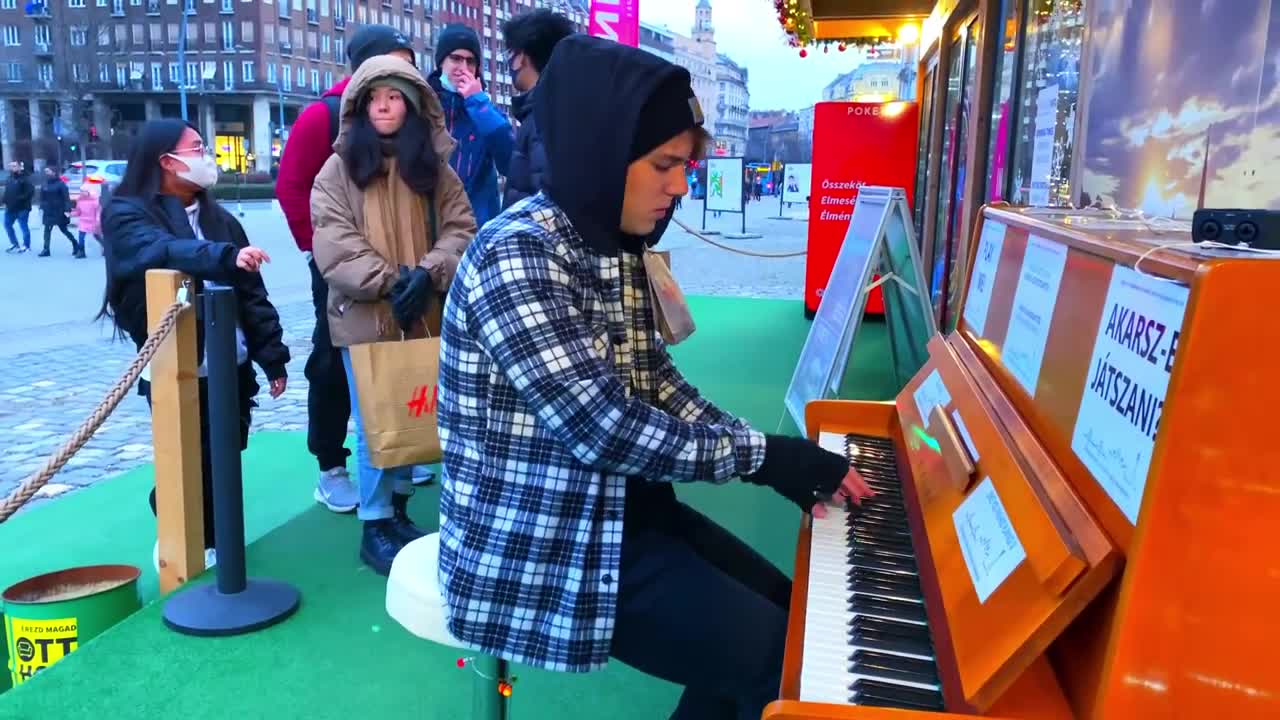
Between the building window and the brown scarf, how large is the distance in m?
2.46

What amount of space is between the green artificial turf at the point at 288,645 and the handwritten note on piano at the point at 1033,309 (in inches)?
59.2

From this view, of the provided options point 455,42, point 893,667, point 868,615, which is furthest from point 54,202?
point 893,667

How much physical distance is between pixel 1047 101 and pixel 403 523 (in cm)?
325

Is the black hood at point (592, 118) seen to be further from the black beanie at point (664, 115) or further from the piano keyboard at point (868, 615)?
the piano keyboard at point (868, 615)

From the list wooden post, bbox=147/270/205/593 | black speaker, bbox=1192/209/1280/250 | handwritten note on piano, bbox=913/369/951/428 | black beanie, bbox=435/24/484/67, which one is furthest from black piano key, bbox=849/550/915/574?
black beanie, bbox=435/24/484/67

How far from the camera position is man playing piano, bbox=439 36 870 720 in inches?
62.2

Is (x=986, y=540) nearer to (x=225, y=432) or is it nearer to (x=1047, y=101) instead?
(x=225, y=432)

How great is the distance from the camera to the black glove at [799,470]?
175 centimetres

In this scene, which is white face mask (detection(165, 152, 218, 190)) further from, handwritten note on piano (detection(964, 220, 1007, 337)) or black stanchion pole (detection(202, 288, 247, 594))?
handwritten note on piano (detection(964, 220, 1007, 337))

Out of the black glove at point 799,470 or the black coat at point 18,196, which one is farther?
the black coat at point 18,196

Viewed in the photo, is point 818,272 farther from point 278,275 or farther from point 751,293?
point 278,275

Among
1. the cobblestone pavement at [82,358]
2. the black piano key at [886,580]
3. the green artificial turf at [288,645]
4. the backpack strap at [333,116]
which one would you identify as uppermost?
the backpack strap at [333,116]

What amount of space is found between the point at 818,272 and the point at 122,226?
718cm

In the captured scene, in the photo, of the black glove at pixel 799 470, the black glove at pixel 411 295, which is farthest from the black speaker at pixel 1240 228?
the black glove at pixel 411 295
